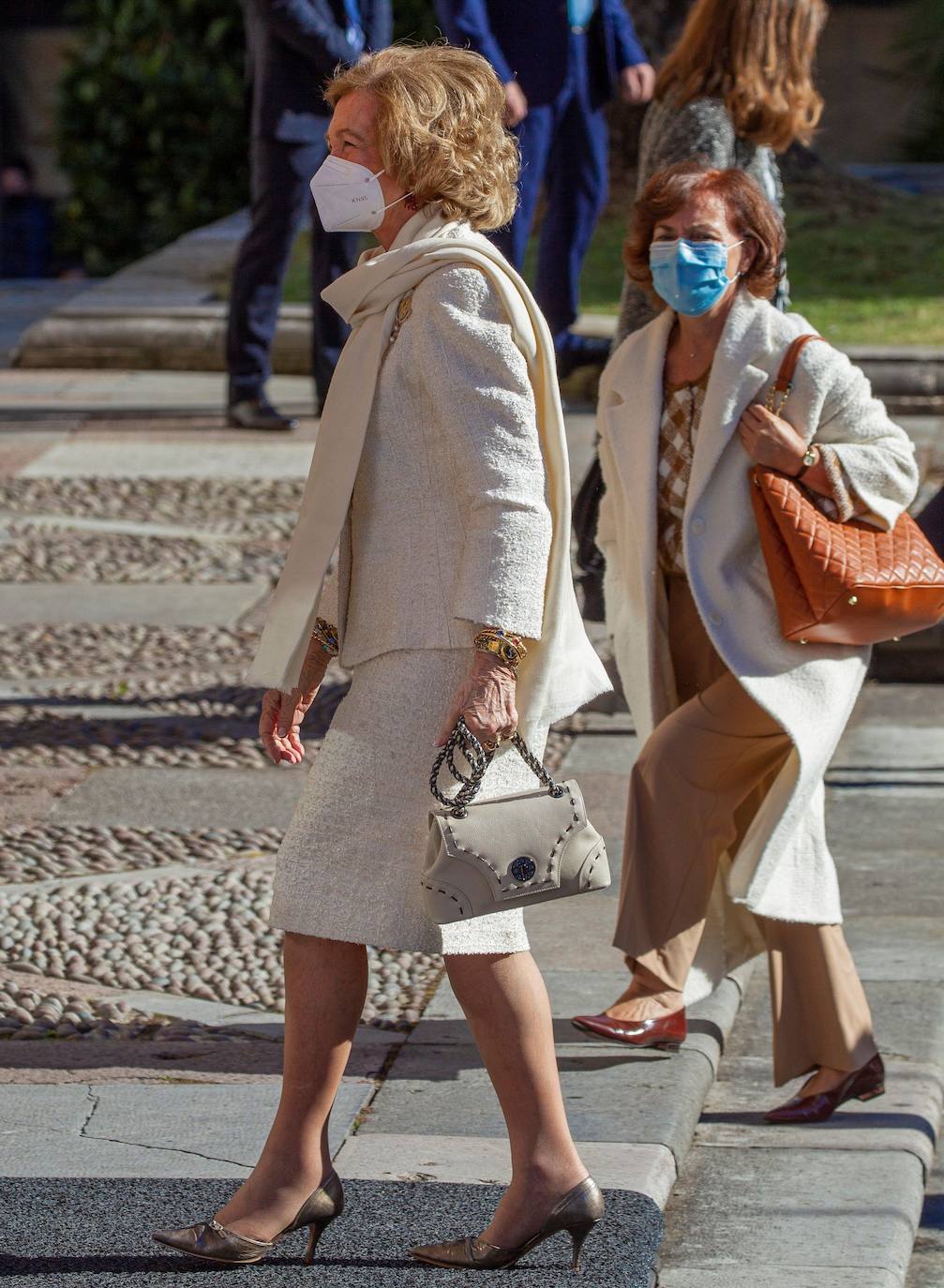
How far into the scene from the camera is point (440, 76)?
293 centimetres

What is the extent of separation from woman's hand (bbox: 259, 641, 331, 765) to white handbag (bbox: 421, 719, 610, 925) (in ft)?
1.08

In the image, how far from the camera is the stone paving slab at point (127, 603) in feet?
24.1

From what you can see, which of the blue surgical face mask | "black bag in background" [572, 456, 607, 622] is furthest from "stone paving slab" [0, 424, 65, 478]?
the blue surgical face mask

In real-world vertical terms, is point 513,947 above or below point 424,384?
below

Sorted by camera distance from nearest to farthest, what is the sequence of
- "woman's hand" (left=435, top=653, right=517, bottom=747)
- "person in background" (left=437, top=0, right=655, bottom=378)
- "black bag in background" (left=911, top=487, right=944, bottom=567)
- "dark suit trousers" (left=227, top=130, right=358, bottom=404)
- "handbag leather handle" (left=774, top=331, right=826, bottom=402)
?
"woman's hand" (left=435, top=653, right=517, bottom=747) < "handbag leather handle" (left=774, top=331, right=826, bottom=402) < "black bag in background" (left=911, top=487, right=944, bottom=567) < "person in background" (left=437, top=0, right=655, bottom=378) < "dark suit trousers" (left=227, top=130, right=358, bottom=404)

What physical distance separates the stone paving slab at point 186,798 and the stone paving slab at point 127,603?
152cm

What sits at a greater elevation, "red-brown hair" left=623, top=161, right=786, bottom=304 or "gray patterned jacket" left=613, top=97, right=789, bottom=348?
"red-brown hair" left=623, top=161, right=786, bottom=304

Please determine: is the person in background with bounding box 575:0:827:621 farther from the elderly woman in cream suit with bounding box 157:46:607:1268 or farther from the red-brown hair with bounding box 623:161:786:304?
the elderly woman in cream suit with bounding box 157:46:607:1268

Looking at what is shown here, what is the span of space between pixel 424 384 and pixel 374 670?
16.0 inches

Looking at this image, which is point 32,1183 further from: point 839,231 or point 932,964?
point 839,231

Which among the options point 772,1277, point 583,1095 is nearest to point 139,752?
point 583,1095

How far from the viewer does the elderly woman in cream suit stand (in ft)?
9.48

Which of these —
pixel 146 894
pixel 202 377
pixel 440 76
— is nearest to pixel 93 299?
pixel 202 377

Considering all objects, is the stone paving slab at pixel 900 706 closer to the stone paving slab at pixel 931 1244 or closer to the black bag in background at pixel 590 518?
the black bag in background at pixel 590 518
